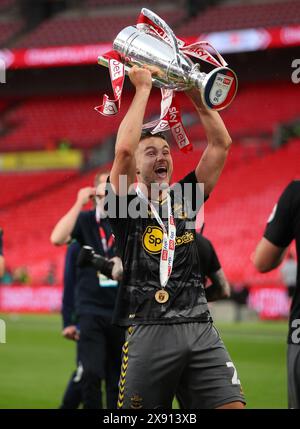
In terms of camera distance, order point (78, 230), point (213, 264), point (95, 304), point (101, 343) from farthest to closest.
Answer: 1. point (78, 230)
2. point (95, 304)
3. point (101, 343)
4. point (213, 264)

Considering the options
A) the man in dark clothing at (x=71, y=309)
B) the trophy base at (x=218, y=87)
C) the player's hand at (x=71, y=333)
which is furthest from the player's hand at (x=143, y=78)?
the player's hand at (x=71, y=333)

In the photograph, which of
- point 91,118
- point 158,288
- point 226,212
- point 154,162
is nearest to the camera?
point 158,288

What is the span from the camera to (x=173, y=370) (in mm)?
4062

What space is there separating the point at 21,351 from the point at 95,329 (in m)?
7.39

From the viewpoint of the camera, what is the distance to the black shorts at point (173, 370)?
4.05 m

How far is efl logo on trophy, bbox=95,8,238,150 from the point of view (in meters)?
3.84

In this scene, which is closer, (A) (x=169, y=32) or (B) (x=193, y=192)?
(A) (x=169, y=32)

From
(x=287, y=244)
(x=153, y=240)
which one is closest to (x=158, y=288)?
(x=153, y=240)

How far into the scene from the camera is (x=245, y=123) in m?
27.0

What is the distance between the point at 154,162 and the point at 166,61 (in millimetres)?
559

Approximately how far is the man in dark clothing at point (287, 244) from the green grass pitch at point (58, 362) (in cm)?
471

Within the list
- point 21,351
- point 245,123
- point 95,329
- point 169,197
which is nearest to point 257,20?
point 245,123

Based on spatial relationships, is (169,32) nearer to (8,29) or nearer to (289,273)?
(289,273)

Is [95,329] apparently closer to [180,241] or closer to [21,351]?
[180,241]
